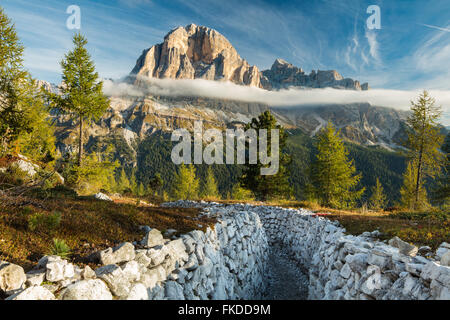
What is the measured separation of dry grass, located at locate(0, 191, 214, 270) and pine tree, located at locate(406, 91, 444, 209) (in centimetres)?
2275

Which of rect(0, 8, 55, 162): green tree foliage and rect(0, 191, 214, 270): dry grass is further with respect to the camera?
rect(0, 8, 55, 162): green tree foliage

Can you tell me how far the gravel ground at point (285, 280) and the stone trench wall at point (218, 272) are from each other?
48 cm

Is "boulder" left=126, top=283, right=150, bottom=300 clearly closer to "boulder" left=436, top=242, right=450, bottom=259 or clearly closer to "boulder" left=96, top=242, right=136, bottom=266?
"boulder" left=96, top=242, right=136, bottom=266

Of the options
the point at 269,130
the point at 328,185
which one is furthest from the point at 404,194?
the point at 269,130

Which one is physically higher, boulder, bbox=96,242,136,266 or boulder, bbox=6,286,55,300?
boulder, bbox=6,286,55,300

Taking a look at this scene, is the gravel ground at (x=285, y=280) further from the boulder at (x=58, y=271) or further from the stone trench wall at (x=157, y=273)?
the boulder at (x=58, y=271)

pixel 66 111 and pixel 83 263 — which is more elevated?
pixel 66 111

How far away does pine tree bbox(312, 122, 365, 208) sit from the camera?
25297mm

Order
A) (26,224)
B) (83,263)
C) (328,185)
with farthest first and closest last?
1. (328,185)
2. (26,224)
3. (83,263)

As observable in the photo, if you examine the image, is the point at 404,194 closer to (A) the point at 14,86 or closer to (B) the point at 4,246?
(B) the point at 4,246

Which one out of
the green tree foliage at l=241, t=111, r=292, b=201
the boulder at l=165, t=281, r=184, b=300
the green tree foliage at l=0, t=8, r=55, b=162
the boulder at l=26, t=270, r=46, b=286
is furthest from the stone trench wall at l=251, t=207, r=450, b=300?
the green tree foliage at l=0, t=8, r=55, b=162

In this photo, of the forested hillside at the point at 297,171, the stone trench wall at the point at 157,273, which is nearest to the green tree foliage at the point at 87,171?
the stone trench wall at the point at 157,273
